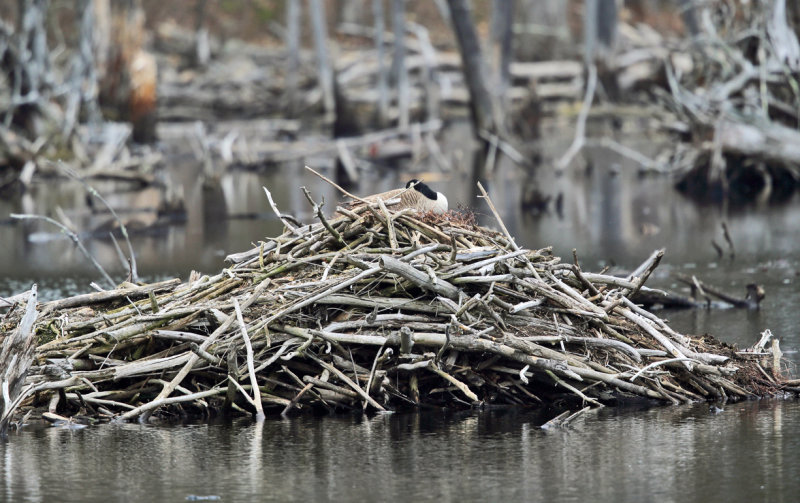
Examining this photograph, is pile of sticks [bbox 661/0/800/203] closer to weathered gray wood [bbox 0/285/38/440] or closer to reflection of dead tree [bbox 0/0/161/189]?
reflection of dead tree [bbox 0/0/161/189]

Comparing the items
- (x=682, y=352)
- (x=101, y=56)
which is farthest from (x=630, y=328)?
(x=101, y=56)

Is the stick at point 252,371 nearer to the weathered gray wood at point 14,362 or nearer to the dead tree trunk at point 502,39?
the weathered gray wood at point 14,362

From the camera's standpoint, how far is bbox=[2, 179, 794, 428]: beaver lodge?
855 centimetres

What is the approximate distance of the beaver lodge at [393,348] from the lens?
337 inches

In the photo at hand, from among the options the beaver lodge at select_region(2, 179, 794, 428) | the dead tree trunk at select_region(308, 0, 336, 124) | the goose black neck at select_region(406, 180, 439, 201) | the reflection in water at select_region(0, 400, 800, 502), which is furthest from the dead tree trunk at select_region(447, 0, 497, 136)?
the reflection in water at select_region(0, 400, 800, 502)

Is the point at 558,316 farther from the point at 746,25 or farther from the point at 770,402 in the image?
the point at 746,25

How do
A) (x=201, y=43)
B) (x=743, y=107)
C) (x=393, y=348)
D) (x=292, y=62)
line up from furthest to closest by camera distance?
1. (x=201, y=43)
2. (x=292, y=62)
3. (x=743, y=107)
4. (x=393, y=348)

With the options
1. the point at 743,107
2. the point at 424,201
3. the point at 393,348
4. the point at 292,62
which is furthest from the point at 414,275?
the point at 292,62

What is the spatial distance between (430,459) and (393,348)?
1.50 meters

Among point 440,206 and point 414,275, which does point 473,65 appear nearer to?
point 440,206

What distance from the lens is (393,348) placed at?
343 inches

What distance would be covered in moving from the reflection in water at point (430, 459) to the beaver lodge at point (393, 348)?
270 millimetres

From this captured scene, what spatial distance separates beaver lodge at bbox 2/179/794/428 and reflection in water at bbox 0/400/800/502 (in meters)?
0.27

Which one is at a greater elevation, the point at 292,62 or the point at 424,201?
the point at 292,62
